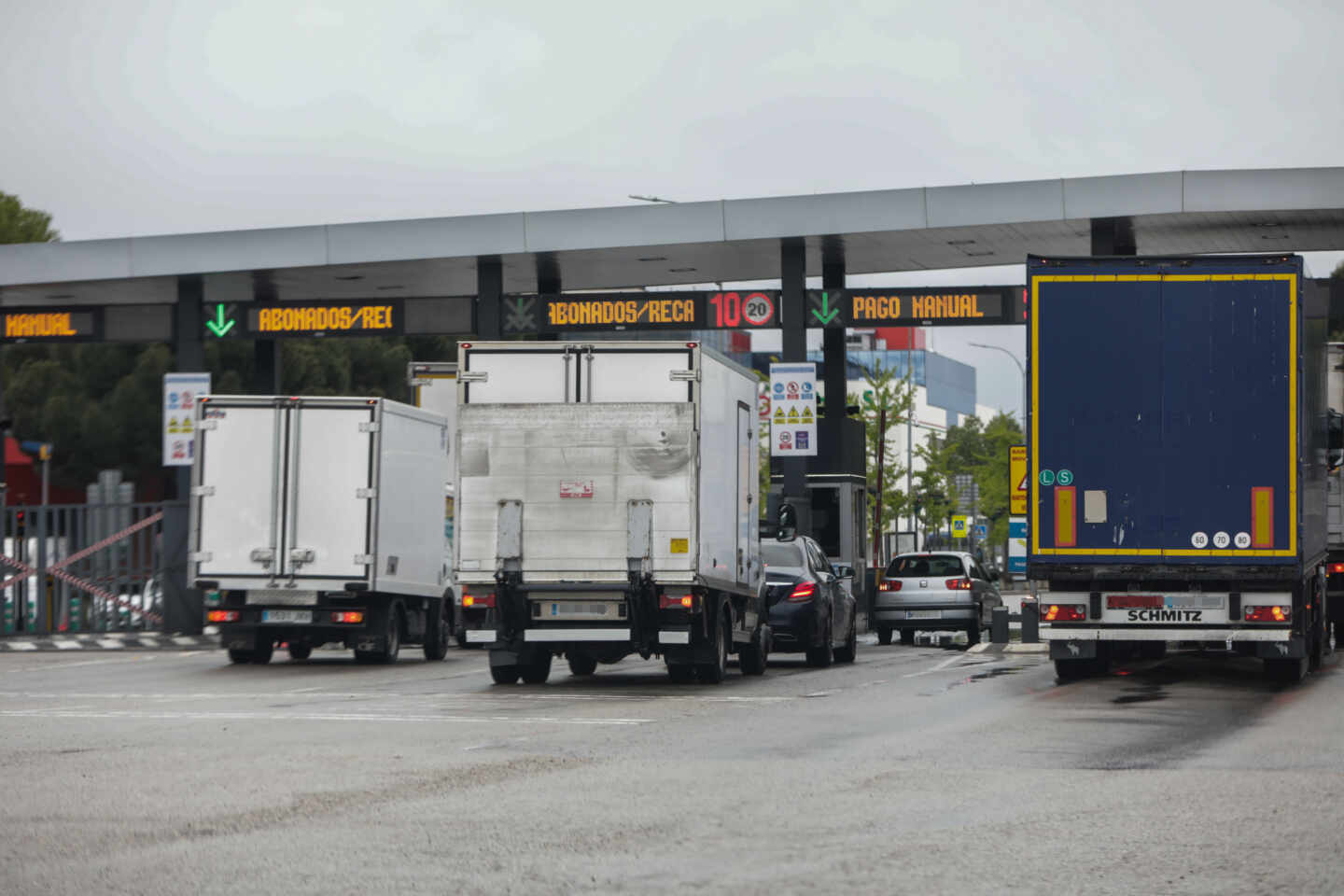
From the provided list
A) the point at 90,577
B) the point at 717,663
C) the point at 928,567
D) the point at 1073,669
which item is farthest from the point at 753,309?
the point at 717,663

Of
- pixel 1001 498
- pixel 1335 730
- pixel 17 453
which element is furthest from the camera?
pixel 1001 498

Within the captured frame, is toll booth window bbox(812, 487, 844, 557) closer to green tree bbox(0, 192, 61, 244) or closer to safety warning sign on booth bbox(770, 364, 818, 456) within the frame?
safety warning sign on booth bbox(770, 364, 818, 456)

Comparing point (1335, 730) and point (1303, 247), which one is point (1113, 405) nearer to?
point (1335, 730)

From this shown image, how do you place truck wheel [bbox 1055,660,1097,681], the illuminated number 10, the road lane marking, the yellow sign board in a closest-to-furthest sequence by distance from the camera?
1. the road lane marking
2. truck wheel [bbox 1055,660,1097,681]
3. the yellow sign board
4. the illuminated number 10

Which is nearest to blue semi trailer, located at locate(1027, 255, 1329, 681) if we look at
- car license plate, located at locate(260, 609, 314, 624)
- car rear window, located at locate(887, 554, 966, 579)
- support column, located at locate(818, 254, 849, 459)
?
car license plate, located at locate(260, 609, 314, 624)

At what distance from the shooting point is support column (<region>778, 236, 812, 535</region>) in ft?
115

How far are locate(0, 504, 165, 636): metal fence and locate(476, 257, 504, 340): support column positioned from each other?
624 centimetres

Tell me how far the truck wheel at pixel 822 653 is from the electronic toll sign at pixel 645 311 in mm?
9885

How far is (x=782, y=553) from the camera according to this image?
24.2m

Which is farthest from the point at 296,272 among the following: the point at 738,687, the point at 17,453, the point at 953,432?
the point at 953,432

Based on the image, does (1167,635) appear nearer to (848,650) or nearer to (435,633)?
(848,650)

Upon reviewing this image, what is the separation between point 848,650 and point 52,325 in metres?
17.8

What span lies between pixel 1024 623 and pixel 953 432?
105 metres

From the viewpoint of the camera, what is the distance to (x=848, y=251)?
36.4 metres
